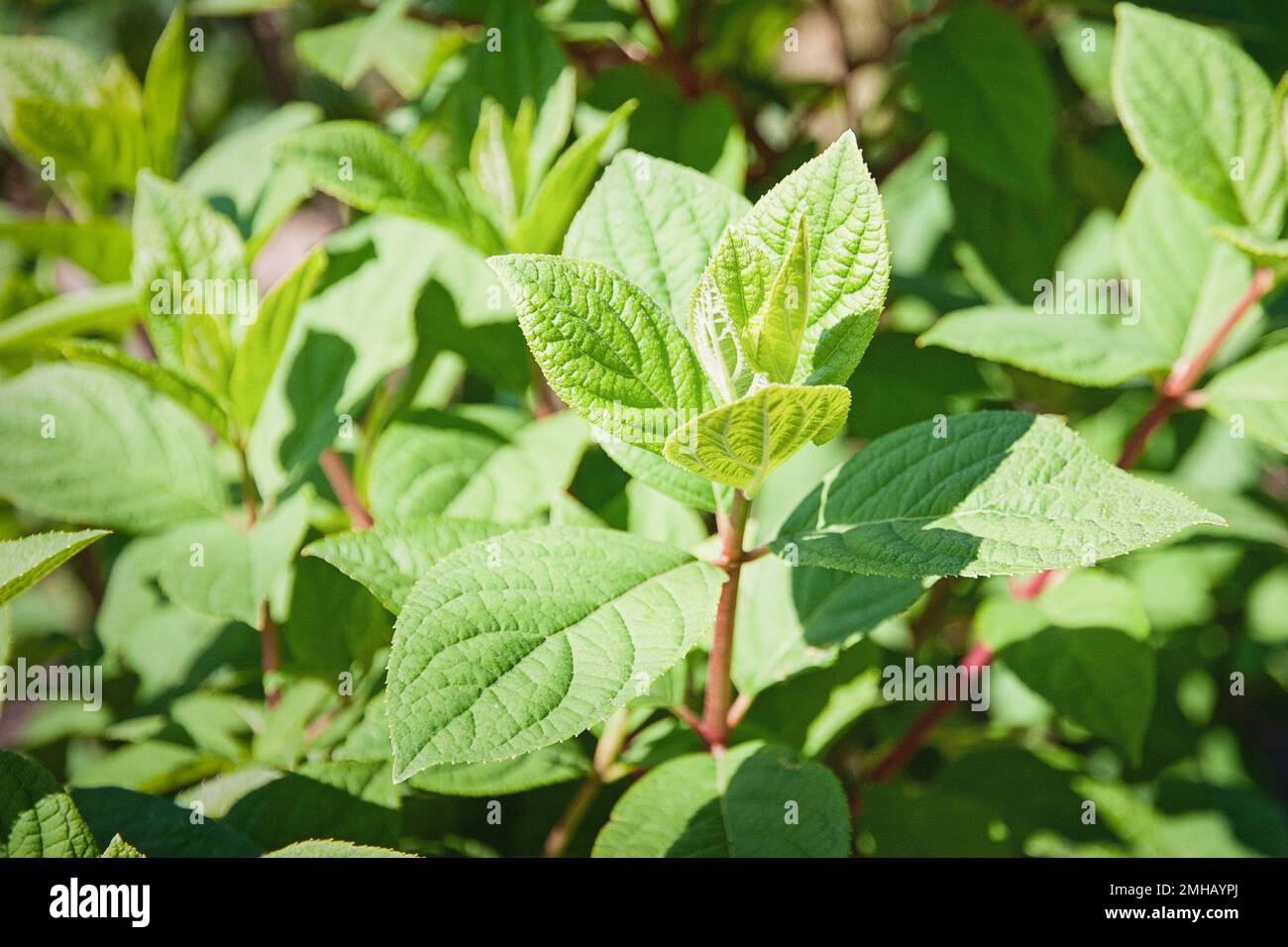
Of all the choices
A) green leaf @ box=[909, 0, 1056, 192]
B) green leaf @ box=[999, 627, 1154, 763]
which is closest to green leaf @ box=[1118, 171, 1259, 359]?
green leaf @ box=[909, 0, 1056, 192]

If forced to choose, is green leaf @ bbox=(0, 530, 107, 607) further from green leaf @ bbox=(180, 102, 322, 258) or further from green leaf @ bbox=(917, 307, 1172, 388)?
green leaf @ bbox=(917, 307, 1172, 388)

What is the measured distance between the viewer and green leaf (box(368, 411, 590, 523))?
1300 millimetres

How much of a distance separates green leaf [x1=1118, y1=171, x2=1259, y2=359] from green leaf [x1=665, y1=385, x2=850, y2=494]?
29.4 inches

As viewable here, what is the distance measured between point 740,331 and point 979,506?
263 mm

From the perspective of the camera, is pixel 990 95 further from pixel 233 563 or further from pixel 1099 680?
pixel 233 563

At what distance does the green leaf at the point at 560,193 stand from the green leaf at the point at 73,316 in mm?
557

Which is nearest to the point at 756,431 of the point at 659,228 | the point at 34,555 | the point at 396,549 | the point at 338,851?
the point at 659,228

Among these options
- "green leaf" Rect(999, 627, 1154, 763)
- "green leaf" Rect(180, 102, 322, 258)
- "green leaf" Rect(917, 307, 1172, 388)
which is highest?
"green leaf" Rect(180, 102, 322, 258)

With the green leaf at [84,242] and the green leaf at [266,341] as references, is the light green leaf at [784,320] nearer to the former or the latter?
the green leaf at [266,341]

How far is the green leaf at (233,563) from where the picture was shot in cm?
118

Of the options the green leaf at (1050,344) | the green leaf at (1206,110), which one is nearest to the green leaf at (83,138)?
A: the green leaf at (1050,344)

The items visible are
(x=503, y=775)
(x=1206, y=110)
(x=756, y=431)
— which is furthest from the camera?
(x=1206, y=110)

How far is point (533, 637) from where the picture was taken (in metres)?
0.89
